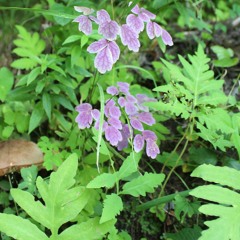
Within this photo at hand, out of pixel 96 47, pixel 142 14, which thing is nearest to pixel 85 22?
pixel 96 47

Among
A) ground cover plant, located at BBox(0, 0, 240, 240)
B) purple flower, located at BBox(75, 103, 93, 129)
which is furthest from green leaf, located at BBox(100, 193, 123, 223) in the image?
purple flower, located at BBox(75, 103, 93, 129)

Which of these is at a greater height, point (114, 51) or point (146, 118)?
point (114, 51)

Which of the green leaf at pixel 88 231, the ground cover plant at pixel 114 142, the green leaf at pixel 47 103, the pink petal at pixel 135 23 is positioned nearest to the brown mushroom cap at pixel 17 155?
the ground cover plant at pixel 114 142

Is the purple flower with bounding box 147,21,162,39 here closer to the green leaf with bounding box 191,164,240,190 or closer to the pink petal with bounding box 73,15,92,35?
the pink petal with bounding box 73,15,92,35

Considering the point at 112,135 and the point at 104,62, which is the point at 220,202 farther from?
the point at 104,62

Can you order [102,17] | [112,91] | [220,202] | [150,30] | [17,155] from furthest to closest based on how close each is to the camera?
[17,155], [112,91], [150,30], [102,17], [220,202]

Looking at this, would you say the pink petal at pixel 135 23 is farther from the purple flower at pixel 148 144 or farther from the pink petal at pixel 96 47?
the purple flower at pixel 148 144
